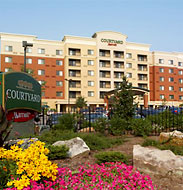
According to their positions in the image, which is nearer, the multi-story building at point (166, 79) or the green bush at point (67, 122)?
the green bush at point (67, 122)

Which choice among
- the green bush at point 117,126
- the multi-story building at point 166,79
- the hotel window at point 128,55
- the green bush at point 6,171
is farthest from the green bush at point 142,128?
the multi-story building at point 166,79

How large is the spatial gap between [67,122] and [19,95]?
14.3 ft

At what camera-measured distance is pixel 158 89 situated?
191 ft

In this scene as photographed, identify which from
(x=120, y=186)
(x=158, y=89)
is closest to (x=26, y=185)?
(x=120, y=186)

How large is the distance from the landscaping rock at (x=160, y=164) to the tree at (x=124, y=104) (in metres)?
8.17

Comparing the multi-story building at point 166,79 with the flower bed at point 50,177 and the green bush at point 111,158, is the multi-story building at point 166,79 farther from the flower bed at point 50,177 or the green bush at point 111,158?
the flower bed at point 50,177

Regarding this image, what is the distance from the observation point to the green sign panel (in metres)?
7.34

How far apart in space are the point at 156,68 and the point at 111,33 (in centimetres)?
1835

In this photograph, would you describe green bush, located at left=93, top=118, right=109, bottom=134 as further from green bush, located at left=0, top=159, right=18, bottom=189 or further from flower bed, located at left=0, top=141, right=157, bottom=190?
green bush, located at left=0, top=159, right=18, bottom=189

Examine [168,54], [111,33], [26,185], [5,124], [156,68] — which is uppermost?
[111,33]

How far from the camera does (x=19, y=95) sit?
27.2 ft

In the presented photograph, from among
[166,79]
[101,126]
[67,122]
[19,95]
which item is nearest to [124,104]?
[101,126]

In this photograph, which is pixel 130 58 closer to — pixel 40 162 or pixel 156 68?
pixel 156 68

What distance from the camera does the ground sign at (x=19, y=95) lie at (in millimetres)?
7358
